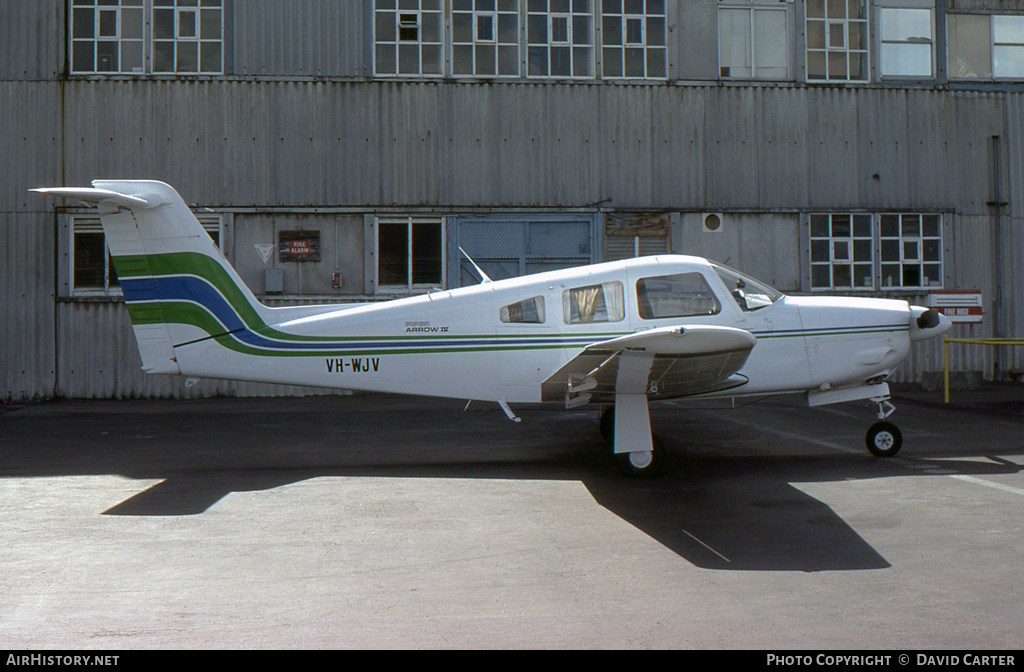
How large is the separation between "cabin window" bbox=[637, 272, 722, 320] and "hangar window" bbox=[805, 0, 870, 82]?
404 inches

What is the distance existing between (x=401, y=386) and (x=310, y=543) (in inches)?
112

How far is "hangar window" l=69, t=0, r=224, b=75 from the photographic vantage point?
14945 millimetres

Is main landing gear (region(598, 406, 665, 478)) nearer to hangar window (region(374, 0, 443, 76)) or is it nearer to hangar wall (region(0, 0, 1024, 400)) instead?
hangar wall (region(0, 0, 1024, 400))

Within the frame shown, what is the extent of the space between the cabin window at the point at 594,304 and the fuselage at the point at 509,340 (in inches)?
0.4

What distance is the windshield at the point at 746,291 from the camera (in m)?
8.21

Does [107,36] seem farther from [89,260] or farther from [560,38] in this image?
[560,38]

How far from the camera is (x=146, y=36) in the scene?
1495 cm

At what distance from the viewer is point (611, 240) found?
15602 mm

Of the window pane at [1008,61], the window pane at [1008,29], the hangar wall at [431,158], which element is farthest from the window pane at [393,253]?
the window pane at [1008,29]

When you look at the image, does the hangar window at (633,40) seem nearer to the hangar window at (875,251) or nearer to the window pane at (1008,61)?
the hangar window at (875,251)

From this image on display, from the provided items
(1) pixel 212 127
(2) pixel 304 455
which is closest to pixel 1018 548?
(2) pixel 304 455

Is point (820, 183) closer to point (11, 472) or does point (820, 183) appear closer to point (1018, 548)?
point (1018, 548)

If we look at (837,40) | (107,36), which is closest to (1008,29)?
(837,40)

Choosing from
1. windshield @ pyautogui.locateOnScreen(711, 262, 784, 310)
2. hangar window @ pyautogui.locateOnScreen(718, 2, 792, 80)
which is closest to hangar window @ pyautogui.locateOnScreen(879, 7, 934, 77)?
hangar window @ pyautogui.locateOnScreen(718, 2, 792, 80)
